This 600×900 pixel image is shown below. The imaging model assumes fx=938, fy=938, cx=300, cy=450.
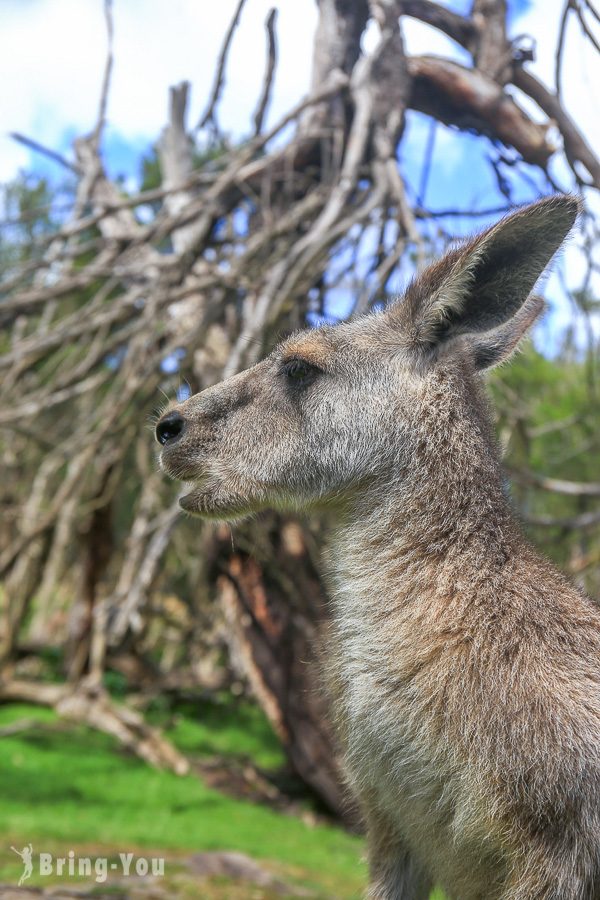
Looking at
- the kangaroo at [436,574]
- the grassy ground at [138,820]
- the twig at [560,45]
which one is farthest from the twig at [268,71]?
the grassy ground at [138,820]

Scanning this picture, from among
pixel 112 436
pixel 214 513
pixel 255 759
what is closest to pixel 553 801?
pixel 214 513

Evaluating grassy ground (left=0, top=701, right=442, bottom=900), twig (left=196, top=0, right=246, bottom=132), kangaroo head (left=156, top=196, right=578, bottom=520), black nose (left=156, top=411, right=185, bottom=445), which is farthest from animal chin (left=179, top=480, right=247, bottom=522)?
twig (left=196, top=0, right=246, bottom=132)

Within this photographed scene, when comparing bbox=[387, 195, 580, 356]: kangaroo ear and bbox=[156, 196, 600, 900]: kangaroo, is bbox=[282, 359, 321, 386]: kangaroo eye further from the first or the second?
bbox=[387, 195, 580, 356]: kangaroo ear

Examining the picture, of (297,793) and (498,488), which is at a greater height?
(498,488)

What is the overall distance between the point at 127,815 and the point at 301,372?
3.74m

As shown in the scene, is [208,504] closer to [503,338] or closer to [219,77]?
[503,338]

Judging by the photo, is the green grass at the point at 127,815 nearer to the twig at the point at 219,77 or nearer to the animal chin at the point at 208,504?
the animal chin at the point at 208,504

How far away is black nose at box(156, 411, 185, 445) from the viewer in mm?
3330

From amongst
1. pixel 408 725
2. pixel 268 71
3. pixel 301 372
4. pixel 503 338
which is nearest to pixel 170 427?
pixel 301 372

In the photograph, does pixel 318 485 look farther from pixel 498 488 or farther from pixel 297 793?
pixel 297 793

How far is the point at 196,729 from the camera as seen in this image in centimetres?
888

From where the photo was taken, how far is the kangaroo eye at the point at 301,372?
3.40m

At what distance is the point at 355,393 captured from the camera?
→ 3.31 metres

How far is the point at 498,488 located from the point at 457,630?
1.81ft
